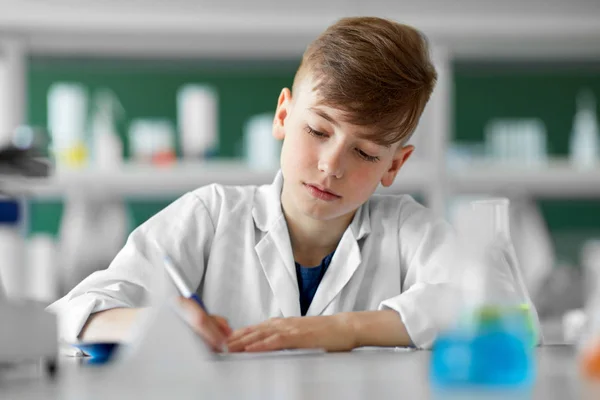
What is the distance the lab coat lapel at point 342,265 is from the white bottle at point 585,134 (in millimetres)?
1981

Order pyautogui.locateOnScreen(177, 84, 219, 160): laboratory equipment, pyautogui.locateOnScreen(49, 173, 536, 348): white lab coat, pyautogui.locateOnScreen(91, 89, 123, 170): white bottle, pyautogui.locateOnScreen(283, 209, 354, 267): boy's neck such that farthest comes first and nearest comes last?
pyautogui.locateOnScreen(177, 84, 219, 160): laboratory equipment
pyautogui.locateOnScreen(91, 89, 123, 170): white bottle
pyautogui.locateOnScreen(283, 209, 354, 267): boy's neck
pyautogui.locateOnScreen(49, 173, 536, 348): white lab coat

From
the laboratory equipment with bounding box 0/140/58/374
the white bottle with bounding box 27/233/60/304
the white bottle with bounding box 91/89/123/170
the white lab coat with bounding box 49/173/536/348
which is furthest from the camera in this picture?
the white bottle with bounding box 91/89/123/170

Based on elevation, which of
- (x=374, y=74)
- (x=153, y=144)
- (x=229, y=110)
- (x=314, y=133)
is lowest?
(x=153, y=144)

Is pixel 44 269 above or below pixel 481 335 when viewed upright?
below

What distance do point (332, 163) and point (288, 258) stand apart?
233 mm

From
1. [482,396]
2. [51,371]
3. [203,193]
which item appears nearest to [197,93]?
[203,193]

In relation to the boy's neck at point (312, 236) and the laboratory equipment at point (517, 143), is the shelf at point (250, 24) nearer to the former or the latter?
the laboratory equipment at point (517, 143)

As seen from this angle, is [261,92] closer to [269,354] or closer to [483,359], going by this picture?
[269,354]

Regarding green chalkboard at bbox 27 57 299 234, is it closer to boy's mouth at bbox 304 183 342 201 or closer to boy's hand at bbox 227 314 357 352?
boy's mouth at bbox 304 183 342 201

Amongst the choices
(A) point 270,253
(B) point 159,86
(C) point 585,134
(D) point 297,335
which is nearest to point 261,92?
(B) point 159,86

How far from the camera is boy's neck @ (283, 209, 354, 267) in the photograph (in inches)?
65.2

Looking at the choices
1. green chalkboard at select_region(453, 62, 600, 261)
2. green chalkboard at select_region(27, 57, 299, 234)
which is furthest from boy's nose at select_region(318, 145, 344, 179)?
green chalkboard at select_region(453, 62, 600, 261)

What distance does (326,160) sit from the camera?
1.45 metres

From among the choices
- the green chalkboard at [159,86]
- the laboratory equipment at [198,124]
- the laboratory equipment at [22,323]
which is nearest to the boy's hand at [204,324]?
the laboratory equipment at [22,323]
